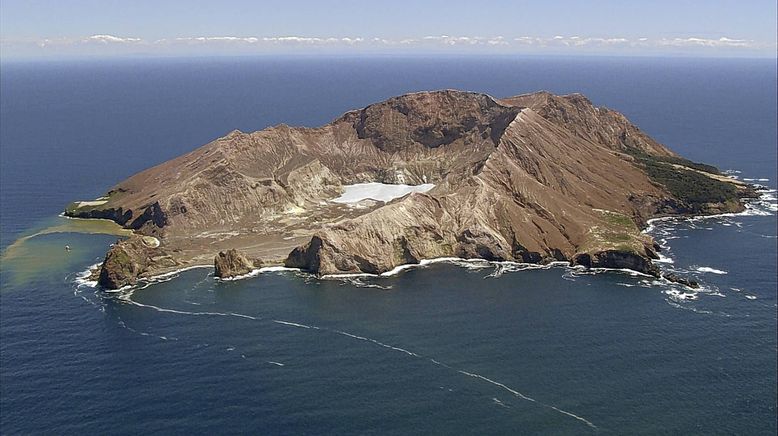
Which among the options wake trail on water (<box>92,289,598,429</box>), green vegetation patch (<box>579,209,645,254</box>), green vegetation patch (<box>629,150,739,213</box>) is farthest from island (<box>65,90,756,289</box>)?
wake trail on water (<box>92,289,598,429</box>)

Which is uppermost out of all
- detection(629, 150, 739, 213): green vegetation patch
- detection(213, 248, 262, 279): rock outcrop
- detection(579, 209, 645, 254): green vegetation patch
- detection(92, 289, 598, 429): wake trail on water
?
detection(629, 150, 739, 213): green vegetation patch

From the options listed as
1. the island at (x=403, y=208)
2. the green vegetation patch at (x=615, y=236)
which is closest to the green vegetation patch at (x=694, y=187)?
the island at (x=403, y=208)

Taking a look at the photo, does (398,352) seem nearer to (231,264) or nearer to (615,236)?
(231,264)

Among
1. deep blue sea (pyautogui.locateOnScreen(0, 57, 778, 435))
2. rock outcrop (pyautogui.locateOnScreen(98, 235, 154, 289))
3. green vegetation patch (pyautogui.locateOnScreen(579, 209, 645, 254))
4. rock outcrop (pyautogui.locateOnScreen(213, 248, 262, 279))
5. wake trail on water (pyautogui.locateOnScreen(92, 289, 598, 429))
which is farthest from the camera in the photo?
green vegetation patch (pyautogui.locateOnScreen(579, 209, 645, 254))

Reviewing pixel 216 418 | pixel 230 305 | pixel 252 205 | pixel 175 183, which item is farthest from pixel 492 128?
pixel 216 418

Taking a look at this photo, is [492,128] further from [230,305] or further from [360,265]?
[230,305]

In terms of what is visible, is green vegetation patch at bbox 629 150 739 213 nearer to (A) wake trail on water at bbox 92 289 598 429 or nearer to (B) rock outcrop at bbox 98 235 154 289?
(A) wake trail on water at bbox 92 289 598 429
